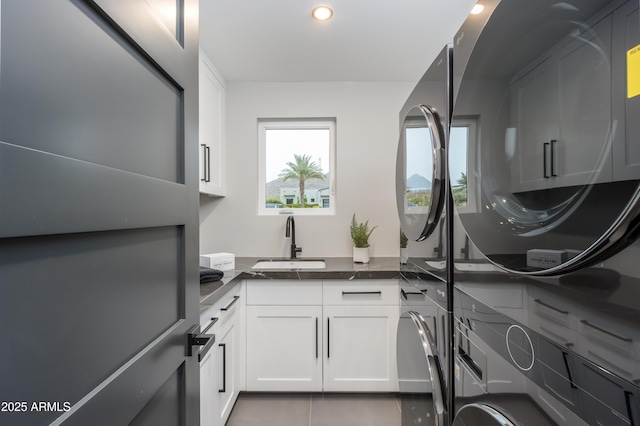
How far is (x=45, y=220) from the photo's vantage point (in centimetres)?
37

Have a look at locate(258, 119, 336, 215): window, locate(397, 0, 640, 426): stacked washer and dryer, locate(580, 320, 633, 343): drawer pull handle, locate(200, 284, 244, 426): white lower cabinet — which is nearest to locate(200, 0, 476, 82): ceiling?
locate(258, 119, 336, 215): window

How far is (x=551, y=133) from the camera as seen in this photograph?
1.59 feet

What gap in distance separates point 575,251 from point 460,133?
0.41 metres

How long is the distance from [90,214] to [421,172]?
0.99 m

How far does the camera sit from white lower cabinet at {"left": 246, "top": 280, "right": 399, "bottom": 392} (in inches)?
75.0

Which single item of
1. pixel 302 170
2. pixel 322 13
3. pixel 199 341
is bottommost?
pixel 199 341

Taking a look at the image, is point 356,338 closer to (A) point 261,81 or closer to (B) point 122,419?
(B) point 122,419

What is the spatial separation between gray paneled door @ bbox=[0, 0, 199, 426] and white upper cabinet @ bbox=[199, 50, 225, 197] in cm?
128

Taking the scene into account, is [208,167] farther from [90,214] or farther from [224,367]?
[90,214]

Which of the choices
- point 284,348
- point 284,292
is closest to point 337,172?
point 284,292

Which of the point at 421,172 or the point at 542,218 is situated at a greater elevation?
the point at 421,172

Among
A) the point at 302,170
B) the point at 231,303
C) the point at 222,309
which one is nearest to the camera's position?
the point at 222,309

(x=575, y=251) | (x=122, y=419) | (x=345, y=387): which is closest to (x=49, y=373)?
(x=122, y=419)

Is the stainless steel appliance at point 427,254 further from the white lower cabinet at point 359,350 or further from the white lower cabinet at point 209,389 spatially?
the white lower cabinet at point 209,389
